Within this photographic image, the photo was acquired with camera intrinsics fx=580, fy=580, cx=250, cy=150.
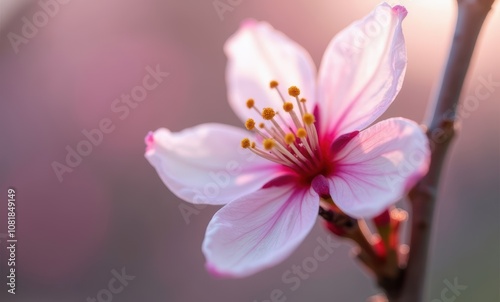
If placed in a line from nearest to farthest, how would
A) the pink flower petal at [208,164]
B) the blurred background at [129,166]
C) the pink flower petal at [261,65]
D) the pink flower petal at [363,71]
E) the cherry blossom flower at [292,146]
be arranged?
the cherry blossom flower at [292,146], the pink flower petal at [363,71], the pink flower petal at [208,164], the pink flower petal at [261,65], the blurred background at [129,166]

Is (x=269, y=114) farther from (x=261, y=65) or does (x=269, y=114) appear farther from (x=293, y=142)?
(x=261, y=65)

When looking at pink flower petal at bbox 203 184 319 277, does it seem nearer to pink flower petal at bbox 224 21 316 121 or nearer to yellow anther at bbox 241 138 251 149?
yellow anther at bbox 241 138 251 149

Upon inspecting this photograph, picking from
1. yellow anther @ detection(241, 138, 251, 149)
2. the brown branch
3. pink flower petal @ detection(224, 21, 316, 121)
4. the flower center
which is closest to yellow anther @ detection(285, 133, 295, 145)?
the flower center

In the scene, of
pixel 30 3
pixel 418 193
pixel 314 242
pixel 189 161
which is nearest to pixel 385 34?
pixel 418 193

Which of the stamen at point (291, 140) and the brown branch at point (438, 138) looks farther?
the stamen at point (291, 140)

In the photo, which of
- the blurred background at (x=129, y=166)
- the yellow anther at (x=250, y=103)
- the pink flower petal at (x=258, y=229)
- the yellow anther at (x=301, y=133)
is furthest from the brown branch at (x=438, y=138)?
the blurred background at (x=129, y=166)

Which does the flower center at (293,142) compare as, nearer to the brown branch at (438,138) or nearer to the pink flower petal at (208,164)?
the pink flower petal at (208,164)

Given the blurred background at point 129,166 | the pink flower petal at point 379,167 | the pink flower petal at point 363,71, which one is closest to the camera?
the pink flower petal at point 379,167
